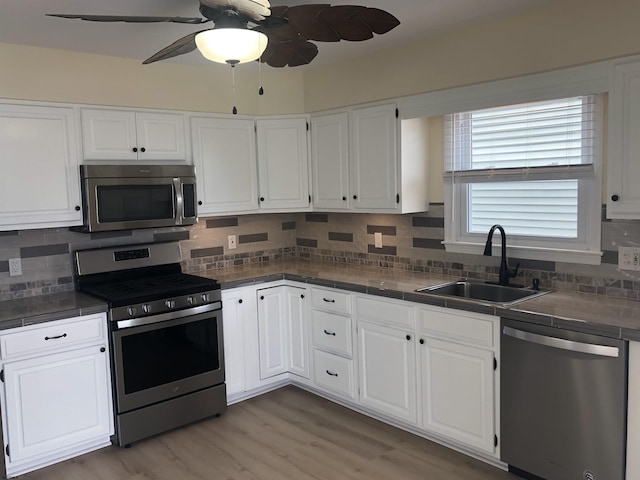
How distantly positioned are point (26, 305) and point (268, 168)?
6.28ft

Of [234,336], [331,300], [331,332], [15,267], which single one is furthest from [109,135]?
[331,332]

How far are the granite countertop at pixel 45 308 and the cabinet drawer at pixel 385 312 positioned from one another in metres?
1.55

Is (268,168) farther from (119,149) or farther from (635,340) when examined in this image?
(635,340)

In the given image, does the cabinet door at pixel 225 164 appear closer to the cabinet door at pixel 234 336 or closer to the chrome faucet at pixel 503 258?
the cabinet door at pixel 234 336

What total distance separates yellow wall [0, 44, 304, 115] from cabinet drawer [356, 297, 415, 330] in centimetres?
170

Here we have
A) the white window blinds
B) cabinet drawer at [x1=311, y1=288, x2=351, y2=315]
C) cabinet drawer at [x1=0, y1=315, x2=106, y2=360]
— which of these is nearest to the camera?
cabinet drawer at [x1=0, y1=315, x2=106, y2=360]

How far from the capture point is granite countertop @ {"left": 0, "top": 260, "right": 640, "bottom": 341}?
2475 mm

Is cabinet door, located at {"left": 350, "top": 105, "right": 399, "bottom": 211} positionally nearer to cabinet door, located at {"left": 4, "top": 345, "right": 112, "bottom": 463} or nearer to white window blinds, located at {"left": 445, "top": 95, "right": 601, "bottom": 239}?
white window blinds, located at {"left": 445, "top": 95, "right": 601, "bottom": 239}

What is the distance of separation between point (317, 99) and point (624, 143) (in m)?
2.24

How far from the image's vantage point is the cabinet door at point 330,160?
13.1 ft

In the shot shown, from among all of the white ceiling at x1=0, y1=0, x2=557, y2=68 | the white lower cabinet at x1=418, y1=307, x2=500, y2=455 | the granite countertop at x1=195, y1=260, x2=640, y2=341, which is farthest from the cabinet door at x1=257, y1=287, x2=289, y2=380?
the white ceiling at x1=0, y1=0, x2=557, y2=68

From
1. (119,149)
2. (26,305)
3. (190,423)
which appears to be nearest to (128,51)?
(119,149)

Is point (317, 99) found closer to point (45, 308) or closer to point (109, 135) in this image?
point (109, 135)

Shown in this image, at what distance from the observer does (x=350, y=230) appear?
172 inches
